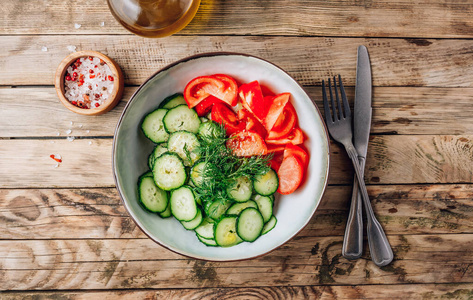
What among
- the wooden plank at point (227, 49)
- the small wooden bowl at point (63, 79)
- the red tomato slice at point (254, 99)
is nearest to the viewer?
the red tomato slice at point (254, 99)

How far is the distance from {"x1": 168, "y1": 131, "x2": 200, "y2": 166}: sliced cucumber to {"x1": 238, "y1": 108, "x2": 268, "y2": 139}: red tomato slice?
7.4 inches

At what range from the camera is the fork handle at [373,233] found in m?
1.38

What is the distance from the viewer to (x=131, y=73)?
1.42 meters

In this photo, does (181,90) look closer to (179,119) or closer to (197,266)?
(179,119)

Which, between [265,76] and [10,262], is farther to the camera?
[10,262]

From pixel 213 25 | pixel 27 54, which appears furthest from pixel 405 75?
pixel 27 54

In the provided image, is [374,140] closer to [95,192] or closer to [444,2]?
[444,2]

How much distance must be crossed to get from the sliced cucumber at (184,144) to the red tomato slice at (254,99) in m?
0.23

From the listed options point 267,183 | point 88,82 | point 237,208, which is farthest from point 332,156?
point 88,82

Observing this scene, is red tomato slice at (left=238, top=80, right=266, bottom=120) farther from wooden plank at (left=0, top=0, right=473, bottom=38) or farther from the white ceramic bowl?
wooden plank at (left=0, top=0, right=473, bottom=38)

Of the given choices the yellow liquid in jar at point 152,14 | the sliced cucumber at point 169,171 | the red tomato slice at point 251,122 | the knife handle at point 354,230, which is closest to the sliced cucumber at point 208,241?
the sliced cucumber at point 169,171

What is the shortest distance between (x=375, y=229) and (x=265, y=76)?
2.57 feet

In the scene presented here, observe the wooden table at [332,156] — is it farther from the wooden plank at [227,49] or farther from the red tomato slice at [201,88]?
the red tomato slice at [201,88]

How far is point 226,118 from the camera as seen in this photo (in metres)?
1.27
